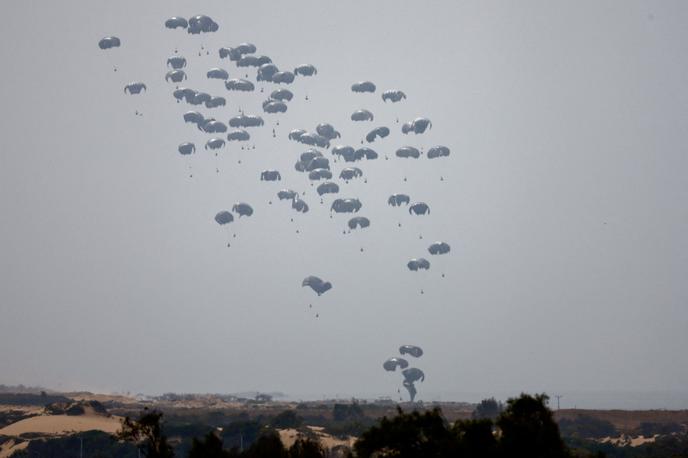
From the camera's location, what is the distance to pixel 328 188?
148 meters

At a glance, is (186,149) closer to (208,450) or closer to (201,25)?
(201,25)

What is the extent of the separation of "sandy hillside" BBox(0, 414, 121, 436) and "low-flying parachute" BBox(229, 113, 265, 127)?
42.5 metres

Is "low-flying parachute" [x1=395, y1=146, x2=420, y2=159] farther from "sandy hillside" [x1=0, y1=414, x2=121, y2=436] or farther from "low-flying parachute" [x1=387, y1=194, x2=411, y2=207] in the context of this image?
"sandy hillside" [x1=0, y1=414, x2=121, y2=436]

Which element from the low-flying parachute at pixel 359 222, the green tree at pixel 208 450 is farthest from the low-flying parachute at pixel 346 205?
the green tree at pixel 208 450

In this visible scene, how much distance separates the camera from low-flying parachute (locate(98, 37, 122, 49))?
139875 millimetres

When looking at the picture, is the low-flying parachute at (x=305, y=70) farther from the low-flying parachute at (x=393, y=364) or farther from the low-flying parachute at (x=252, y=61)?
the low-flying parachute at (x=393, y=364)

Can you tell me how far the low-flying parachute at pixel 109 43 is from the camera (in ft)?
459

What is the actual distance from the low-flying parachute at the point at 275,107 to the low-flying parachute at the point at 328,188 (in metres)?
11.6

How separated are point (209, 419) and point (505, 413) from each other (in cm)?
10901

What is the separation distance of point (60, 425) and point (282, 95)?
2132 inches

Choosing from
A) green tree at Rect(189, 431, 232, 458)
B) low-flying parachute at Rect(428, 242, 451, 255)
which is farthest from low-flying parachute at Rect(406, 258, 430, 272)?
green tree at Rect(189, 431, 232, 458)

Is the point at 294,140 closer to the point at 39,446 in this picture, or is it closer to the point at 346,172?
the point at 346,172

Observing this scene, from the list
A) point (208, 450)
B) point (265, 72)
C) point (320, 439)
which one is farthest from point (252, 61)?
point (208, 450)

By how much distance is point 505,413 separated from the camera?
61.3 metres
